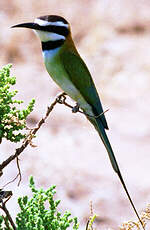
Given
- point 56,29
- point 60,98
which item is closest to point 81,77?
point 56,29

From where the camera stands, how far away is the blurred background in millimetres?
4848

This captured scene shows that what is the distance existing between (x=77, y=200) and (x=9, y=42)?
2.62 metres

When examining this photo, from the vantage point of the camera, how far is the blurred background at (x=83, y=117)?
4848 mm

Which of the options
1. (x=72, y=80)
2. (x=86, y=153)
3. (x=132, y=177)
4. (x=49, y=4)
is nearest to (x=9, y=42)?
(x=49, y=4)

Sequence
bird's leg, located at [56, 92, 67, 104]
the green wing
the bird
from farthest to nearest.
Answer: the green wing
the bird
bird's leg, located at [56, 92, 67, 104]

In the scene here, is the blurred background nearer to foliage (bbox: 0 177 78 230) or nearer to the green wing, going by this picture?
the green wing

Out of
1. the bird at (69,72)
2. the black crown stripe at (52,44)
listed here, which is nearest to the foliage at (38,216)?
the bird at (69,72)

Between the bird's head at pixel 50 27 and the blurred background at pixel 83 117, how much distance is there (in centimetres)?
196

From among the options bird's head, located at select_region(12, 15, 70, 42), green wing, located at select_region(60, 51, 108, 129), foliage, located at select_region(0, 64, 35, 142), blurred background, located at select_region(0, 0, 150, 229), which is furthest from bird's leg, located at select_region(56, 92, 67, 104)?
blurred background, located at select_region(0, 0, 150, 229)

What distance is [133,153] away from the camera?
5.36 metres

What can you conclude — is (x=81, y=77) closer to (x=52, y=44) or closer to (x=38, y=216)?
(x=52, y=44)

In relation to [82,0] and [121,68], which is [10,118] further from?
[82,0]

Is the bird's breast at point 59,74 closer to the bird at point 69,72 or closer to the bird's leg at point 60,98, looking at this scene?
the bird at point 69,72

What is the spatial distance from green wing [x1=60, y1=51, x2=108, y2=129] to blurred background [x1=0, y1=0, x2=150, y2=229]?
5.35 ft
